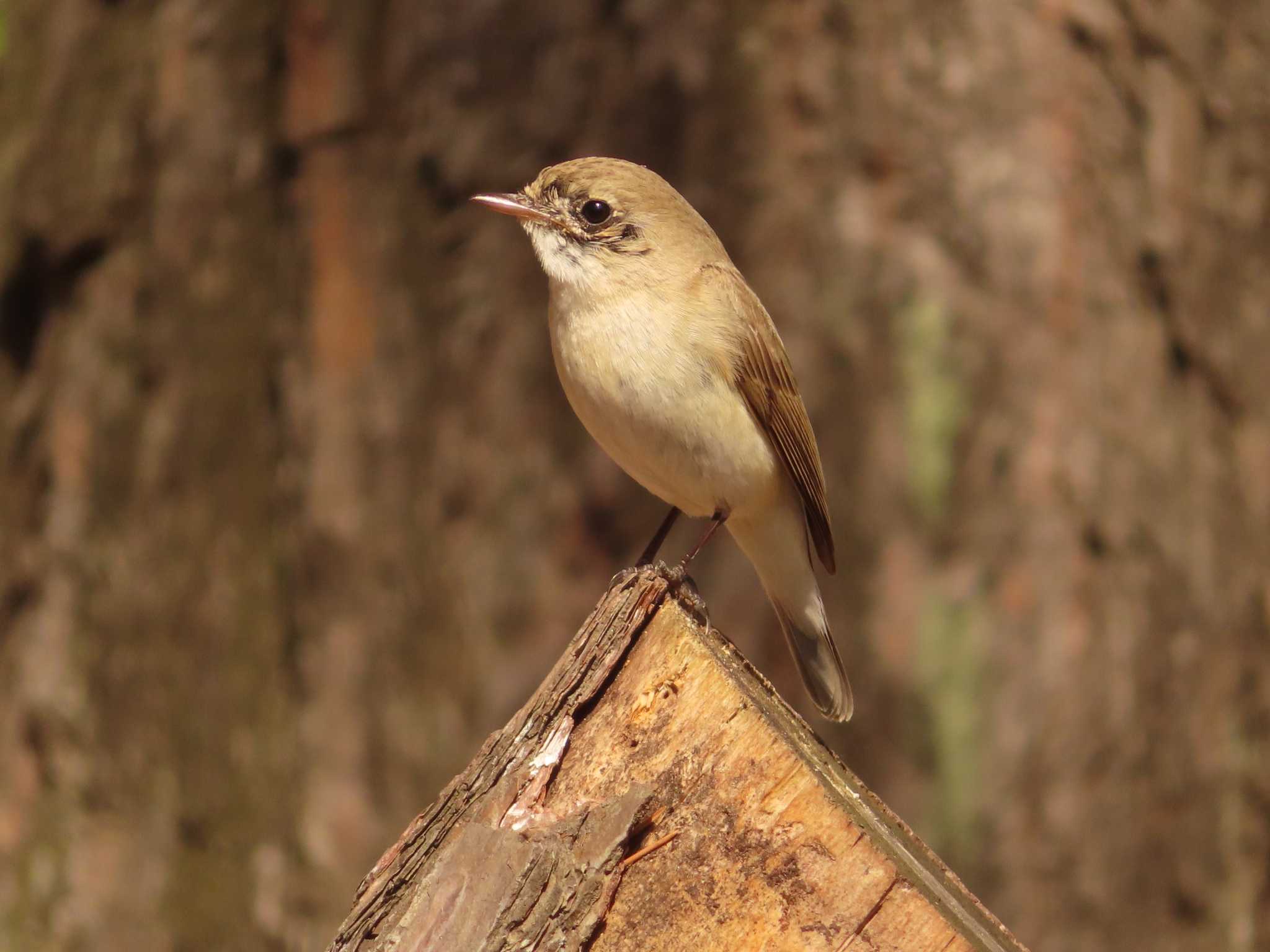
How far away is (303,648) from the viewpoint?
21.0ft

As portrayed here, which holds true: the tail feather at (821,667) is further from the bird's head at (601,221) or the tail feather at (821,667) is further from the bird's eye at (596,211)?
the bird's eye at (596,211)

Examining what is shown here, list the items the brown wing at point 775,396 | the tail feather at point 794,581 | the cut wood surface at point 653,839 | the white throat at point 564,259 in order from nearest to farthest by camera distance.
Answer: the cut wood surface at point 653,839
the white throat at point 564,259
the brown wing at point 775,396
the tail feather at point 794,581

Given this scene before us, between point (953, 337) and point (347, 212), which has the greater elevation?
point (347, 212)

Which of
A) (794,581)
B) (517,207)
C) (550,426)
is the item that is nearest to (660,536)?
(794,581)

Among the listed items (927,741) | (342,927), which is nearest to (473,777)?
(342,927)

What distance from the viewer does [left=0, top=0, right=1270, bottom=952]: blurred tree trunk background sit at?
539 centimetres

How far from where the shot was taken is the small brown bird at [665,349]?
3.46 metres

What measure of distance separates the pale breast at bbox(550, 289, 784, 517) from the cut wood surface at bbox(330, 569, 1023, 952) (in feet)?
3.85

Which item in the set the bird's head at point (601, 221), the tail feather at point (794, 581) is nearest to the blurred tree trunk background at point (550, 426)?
the tail feather at point (794, 581)

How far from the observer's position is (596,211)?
3.70 meters

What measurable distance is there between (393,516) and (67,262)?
89.0 inches

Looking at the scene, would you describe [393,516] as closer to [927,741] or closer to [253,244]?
[253,244]

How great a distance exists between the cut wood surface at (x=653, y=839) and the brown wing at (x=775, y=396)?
1492 millimetres

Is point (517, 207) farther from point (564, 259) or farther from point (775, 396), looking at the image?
point (775, 396)
